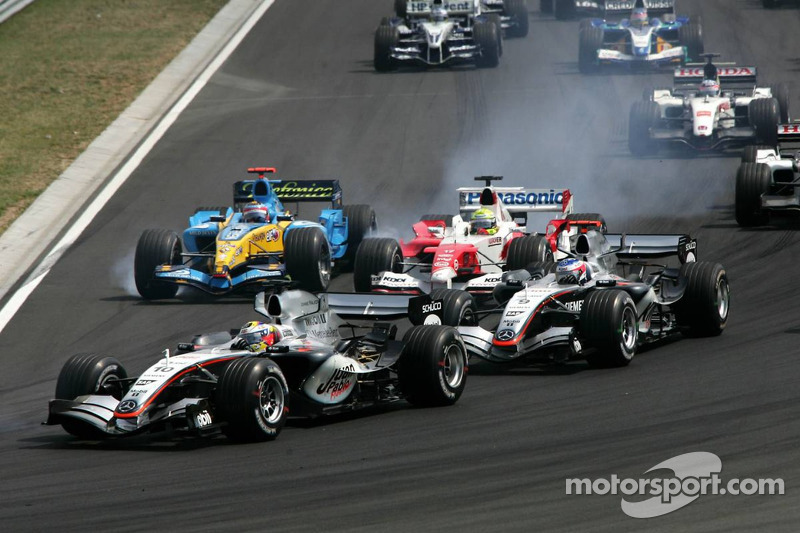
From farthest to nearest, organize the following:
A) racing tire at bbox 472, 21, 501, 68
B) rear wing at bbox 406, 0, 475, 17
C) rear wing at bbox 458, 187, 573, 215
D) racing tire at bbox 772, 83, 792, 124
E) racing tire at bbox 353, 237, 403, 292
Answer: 1. rear wing at bbox 406, 0, 475, 17
2. racing tire at bbox 472, 21, 501, 68
3. racing tire at bbox 772, 83, 792, 124
4. rear wing at bbox 458, 187, 573, 215
5. racing tire at bbox 353, 237, 403, 292

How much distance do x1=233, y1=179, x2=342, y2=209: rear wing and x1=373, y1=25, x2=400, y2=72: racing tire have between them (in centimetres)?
1580

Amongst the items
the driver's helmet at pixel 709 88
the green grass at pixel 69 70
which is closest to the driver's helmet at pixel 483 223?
the green grass at pixel 69 70

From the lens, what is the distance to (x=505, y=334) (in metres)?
16.7

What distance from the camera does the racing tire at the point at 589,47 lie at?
39.1m

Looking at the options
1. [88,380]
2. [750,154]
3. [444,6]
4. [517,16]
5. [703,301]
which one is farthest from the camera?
[517,16]

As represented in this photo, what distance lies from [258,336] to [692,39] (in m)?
27.7

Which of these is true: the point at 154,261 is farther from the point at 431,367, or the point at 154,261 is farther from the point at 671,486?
the point at 671,486

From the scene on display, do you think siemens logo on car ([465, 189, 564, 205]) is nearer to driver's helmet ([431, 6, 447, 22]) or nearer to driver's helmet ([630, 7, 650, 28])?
driver's helmet ([431, 6, 447, 22])

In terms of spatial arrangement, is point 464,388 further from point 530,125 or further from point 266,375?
point 530,125

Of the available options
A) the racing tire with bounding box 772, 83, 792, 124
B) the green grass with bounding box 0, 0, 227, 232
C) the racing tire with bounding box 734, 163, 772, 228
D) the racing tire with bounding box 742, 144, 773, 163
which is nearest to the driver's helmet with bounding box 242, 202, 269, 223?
the green grass with bounding box 0, 0, 227, 232

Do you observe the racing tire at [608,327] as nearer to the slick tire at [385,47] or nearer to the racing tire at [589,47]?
the racing tire at [589,47]

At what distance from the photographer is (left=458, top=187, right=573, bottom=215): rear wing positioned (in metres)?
23.1

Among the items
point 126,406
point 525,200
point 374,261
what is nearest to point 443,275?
point 374,261

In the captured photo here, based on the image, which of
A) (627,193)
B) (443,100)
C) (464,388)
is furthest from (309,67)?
(464,388)
